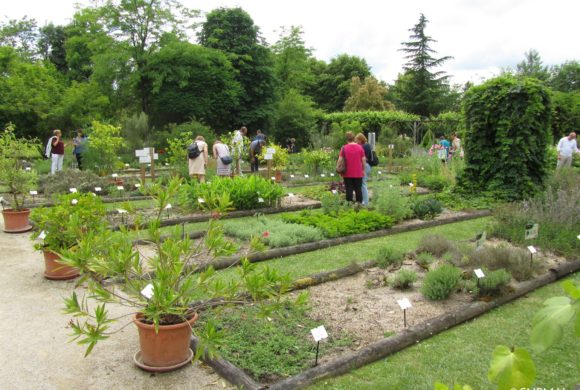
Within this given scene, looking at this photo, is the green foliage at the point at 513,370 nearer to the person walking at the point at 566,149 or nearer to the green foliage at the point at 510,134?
the green foliage at the point at 510,134

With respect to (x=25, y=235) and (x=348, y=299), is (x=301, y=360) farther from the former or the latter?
(x=25, y=235)

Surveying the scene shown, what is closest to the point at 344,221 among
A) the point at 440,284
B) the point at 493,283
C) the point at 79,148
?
the point at 440,284

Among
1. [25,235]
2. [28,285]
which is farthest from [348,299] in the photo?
[25,235]

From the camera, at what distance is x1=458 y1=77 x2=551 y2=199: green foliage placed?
1142cm

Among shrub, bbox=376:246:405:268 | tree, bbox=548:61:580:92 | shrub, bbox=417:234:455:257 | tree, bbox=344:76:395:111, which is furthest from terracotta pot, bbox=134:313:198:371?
tree, bbox=548:61:580:92

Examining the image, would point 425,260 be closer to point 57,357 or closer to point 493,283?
point 493,283

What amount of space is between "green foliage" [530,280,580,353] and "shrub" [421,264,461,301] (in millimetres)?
4410

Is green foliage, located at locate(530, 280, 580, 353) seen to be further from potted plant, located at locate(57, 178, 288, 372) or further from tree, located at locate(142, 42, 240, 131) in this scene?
tree, located at locate(142, 42, 240, 131)

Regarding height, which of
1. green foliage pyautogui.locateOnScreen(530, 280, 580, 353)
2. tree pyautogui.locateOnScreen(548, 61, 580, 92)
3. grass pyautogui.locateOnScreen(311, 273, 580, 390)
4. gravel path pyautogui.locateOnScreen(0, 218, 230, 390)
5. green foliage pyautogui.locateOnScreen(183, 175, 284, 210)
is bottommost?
grass pyautogui.locateOnScreen(311, 273, 580, 390)

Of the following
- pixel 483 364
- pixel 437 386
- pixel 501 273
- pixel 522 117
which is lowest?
pixel 483 364

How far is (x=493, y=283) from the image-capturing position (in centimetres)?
537

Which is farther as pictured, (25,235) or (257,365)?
(25,235)

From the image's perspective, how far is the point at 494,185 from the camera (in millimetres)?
11930

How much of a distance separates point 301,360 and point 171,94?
22931mm
